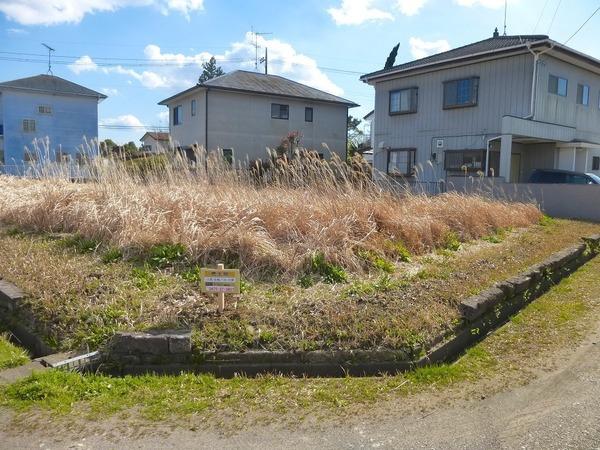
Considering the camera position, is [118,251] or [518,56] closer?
[118,251]

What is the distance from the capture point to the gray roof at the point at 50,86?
98.1 ft

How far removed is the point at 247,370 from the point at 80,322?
141 cm

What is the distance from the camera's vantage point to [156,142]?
9.52m

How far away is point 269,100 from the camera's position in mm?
25156

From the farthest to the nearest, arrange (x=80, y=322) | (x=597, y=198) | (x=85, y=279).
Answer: (x=597, y=198) < (x=85, y=279) < (x=80, y=322)

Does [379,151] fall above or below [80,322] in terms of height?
above

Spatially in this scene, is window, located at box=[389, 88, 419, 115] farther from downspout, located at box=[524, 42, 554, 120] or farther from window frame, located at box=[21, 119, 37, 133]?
window frame, located at box=[21, 119, 37, 133]

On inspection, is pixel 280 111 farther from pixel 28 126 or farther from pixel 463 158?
pixel 28 126

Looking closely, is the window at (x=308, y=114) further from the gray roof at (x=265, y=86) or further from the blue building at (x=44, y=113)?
the blue building at (x=44, y=113)

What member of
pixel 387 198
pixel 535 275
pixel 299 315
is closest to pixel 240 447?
pixel 299 315

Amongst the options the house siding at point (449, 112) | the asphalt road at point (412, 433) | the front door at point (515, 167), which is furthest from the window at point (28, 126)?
the asphalt road at point (412, 433)

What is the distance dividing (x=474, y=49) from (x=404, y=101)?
3252 millimetres

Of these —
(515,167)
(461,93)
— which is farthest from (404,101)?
(515,167)

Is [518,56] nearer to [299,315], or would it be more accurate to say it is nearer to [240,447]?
[299,315]
